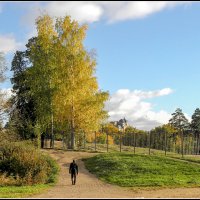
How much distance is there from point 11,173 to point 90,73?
18.8 metres

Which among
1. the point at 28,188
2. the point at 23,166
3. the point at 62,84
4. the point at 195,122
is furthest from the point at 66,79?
the point at 195,122

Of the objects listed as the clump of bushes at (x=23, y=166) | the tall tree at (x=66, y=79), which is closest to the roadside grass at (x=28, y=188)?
the clump of bushes at (x=23, y=166)

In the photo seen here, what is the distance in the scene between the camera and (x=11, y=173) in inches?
1266

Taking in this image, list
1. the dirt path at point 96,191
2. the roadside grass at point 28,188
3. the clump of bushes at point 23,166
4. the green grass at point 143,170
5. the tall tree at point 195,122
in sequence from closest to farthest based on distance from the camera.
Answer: the roadside grass at point 28,188, the dirt path at point 96,191, the green grass at point 143,170, the clump of bushes at point 23,166, the tall tree at point 195,122

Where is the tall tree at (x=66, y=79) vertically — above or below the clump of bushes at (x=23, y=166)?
above

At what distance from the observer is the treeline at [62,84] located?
46562 mm

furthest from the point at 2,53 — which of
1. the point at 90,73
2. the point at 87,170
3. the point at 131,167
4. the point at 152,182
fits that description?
the point at 152,182

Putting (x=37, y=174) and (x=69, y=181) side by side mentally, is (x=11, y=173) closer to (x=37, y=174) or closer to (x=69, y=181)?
(x=37, y=174)

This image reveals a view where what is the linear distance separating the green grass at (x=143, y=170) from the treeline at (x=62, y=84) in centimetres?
792

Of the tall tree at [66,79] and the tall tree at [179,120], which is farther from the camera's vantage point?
the tall tree at [179,120]

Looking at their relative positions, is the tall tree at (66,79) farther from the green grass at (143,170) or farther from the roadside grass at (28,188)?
the roadside grass at (28,188)

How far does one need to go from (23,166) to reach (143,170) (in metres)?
9.76

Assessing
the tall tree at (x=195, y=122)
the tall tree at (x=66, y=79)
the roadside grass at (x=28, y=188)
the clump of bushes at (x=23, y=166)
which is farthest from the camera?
the tall tree at (x=195, y=122)

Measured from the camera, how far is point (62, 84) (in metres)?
46.1
